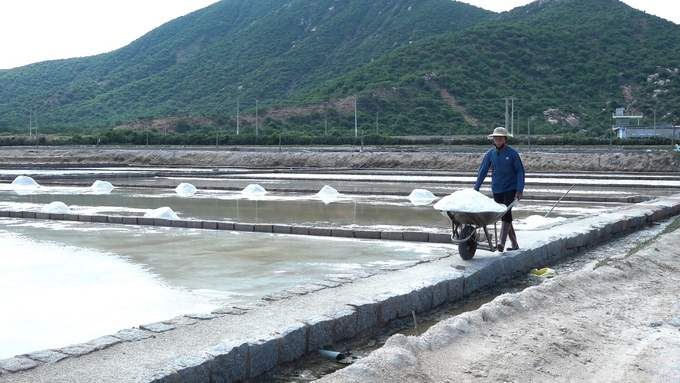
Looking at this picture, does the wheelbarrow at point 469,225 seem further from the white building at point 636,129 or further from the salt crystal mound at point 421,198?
the white building at point 636,129

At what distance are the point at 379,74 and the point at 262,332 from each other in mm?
64738

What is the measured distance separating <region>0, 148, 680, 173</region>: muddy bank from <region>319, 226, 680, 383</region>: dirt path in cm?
2794

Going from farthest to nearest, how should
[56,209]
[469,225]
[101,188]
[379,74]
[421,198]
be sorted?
[379,74]
[101,188]
[421,198]
[56,209]
[469,225]

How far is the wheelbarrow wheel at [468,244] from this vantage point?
823 cm

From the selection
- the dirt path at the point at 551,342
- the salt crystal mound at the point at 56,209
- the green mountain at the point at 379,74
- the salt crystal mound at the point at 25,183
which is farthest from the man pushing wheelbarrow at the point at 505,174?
the green mountain at the point at 379,74

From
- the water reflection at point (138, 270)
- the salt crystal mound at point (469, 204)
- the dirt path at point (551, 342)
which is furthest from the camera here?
the salt crystal mound at point (469, 204)

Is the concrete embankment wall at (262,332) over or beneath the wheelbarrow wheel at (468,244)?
beneath

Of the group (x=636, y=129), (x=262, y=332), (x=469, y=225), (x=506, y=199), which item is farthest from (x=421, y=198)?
(x=636, y=129)

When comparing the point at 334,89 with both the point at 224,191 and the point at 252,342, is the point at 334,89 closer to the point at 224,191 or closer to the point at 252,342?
the point at 224,191

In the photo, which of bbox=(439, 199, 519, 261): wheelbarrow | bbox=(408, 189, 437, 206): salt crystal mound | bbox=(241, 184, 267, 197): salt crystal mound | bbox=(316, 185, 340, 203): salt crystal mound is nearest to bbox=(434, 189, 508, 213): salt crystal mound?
bbox=(439, 199, 519, 261): wheelbarrow

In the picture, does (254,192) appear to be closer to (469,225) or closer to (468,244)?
(468,244)

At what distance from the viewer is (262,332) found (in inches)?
207

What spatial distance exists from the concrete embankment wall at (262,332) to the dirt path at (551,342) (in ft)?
2.26

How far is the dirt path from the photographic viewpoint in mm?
4688
